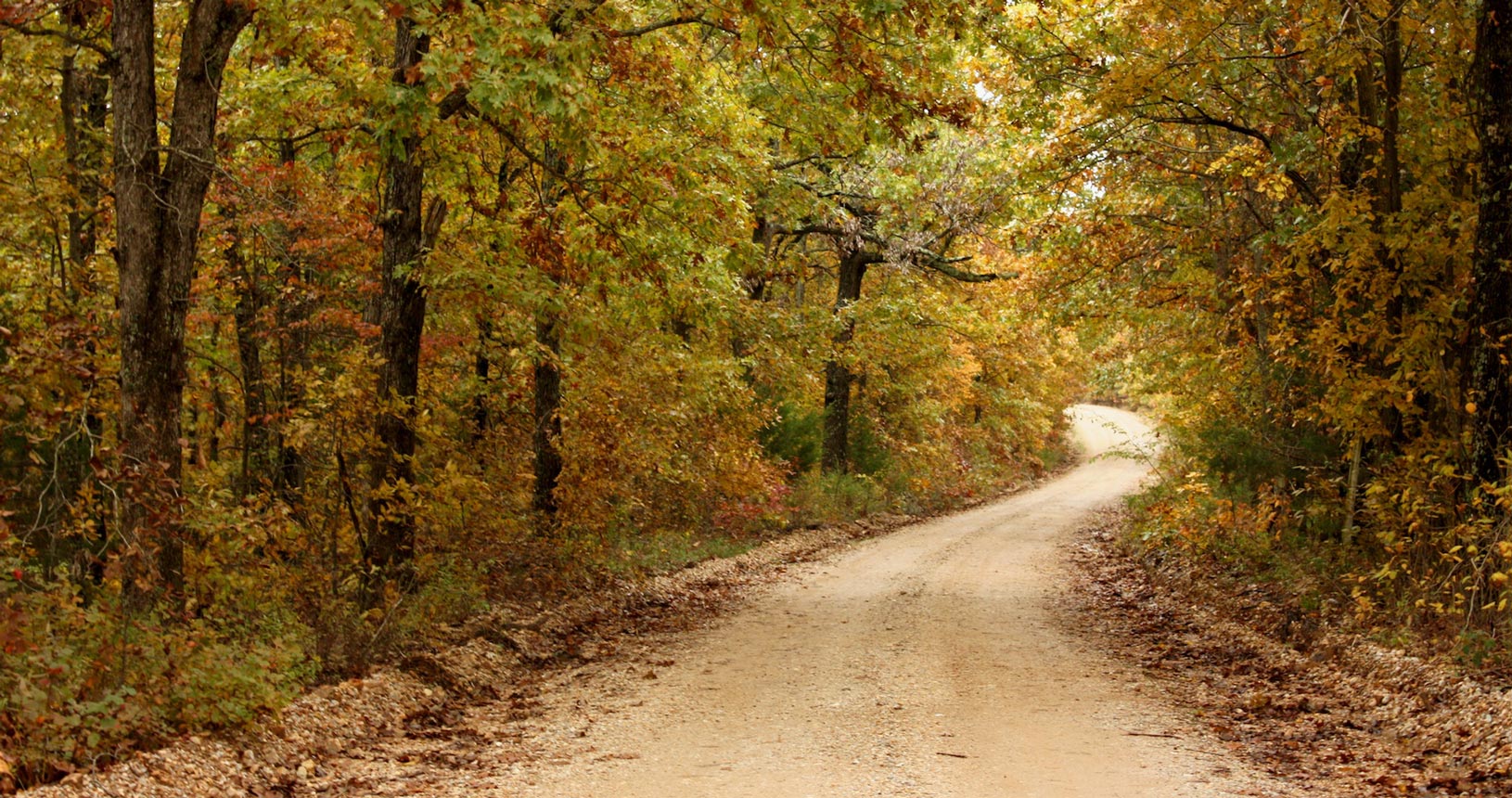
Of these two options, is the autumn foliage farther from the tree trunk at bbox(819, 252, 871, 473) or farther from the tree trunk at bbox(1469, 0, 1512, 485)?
the tree trunk at bbox(819, 252, 871, 473)

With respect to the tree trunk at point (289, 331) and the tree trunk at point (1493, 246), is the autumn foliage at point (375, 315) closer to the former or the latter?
the tree trunk at point (289, 331)

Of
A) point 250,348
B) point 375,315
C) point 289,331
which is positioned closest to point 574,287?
point 375,315

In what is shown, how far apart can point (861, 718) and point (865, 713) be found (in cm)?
17

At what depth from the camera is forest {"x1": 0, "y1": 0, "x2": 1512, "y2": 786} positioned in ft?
25.9

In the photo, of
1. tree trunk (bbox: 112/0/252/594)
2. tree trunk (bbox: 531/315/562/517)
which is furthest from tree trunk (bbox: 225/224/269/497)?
tree trunk (bbox: 112/0/252/594)

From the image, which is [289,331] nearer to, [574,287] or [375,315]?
[375,315]

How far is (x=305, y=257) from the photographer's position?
13.7 meters

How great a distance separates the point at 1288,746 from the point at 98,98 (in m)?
13.9

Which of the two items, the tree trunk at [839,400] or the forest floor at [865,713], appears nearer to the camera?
the forest floor at [865,713]

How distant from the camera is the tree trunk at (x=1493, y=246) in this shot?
29.2 feet

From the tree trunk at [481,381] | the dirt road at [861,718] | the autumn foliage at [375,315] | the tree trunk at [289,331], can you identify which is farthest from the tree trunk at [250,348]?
the dirt road at [861,718]

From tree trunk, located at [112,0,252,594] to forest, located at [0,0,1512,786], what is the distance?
1.1 inches

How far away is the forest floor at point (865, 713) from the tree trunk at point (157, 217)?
206 cm

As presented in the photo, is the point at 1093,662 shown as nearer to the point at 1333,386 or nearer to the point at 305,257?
the point at 1333,386
